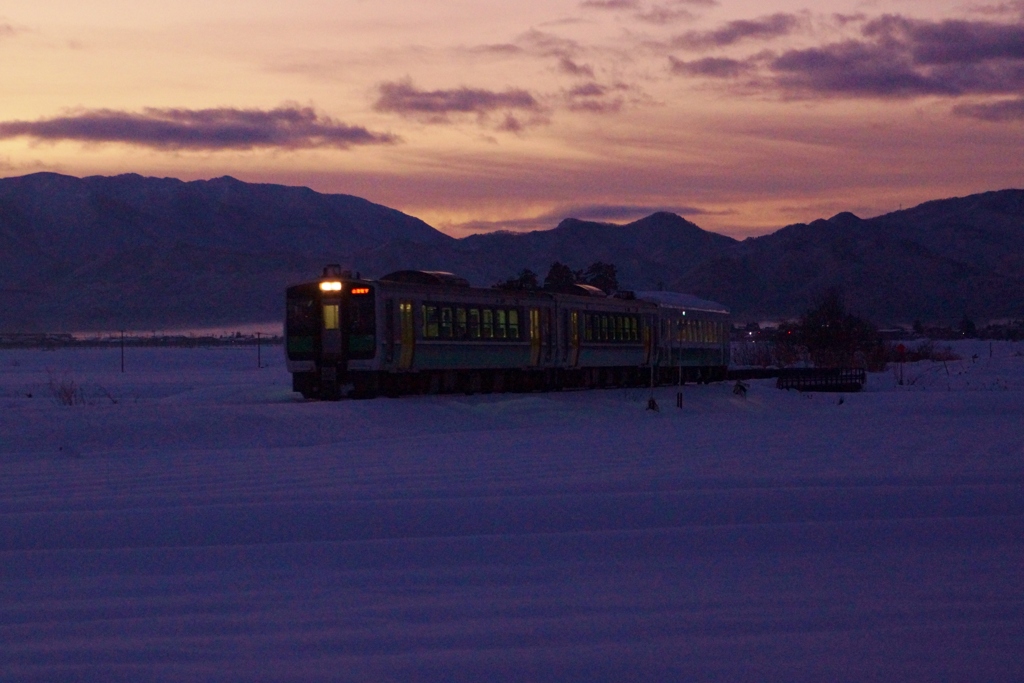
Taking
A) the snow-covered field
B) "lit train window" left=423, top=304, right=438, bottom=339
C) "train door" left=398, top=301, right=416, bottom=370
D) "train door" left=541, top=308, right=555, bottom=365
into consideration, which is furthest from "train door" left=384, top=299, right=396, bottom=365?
the snow-covered field

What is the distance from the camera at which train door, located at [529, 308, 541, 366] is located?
35.8 m

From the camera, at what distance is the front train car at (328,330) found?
2975 centimetres

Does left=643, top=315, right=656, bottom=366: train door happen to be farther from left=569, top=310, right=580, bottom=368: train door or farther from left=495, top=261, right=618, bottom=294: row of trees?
left=495, top=261, right=618, bottom=294: row of trees

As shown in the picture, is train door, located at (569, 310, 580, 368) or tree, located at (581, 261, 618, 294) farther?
tree, located at (581, 261, 618, 294)

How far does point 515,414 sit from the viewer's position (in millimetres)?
28125

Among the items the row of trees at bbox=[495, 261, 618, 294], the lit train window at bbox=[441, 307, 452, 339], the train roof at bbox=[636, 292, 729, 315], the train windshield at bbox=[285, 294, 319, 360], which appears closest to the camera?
the train windshield at bbox=[285, 294, 319, 360]

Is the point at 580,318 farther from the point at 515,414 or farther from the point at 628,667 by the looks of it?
the point at 628,667

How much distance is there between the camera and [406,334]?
3030 centimetres

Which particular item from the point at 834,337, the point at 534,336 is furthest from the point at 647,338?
the point at 834,337

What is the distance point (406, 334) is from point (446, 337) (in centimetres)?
179

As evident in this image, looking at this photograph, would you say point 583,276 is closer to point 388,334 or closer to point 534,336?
point 534,336

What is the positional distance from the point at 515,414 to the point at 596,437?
6939 mm

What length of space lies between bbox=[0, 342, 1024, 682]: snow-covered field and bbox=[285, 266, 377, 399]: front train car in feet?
32.6

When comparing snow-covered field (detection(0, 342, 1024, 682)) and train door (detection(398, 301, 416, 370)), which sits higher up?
train door (detection(398, 301, 416, 370))
